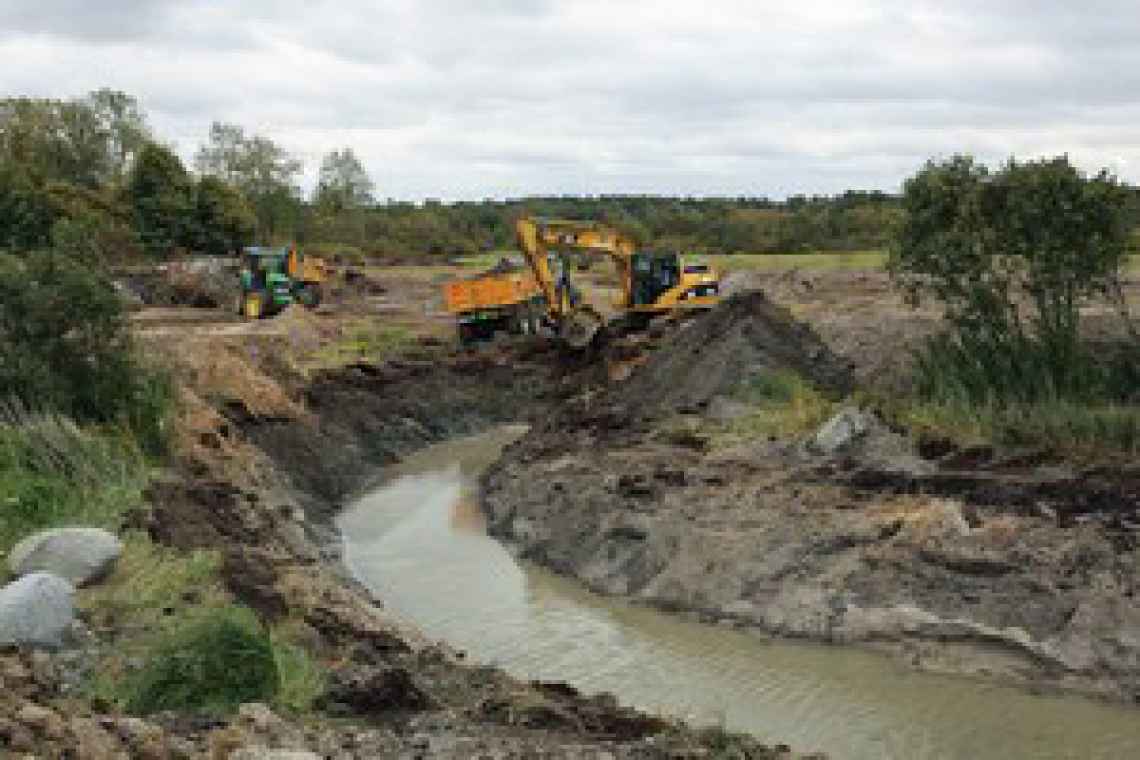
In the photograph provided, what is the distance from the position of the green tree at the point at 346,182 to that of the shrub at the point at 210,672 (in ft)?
262

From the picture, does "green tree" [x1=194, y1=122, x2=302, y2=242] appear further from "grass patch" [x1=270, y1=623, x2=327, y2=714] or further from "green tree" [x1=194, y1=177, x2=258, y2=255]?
"grass patch" [x1=270, y1=623, x2=327, y2=714]

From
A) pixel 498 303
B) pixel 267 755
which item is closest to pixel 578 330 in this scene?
pixel 498 303

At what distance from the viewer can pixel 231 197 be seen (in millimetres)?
56188

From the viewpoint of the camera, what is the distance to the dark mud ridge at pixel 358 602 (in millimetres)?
8578

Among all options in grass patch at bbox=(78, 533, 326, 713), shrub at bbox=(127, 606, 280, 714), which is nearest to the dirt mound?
grass patch at bbox=(78, 533, 326, 713)

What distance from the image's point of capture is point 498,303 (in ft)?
105

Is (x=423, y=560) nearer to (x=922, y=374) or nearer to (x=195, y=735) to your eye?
(x=922, y=374)

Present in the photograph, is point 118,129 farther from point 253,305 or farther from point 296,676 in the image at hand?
point 296,676

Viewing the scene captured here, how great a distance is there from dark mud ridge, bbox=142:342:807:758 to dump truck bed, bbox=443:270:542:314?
473cm

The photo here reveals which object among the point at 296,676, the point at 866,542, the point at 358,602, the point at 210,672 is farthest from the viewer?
the point at 866,542

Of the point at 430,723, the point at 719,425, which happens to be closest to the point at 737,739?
the point at 430,723

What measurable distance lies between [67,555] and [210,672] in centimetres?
348

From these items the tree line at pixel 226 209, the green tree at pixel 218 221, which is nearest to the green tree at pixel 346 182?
the tree line at pixel 226 209

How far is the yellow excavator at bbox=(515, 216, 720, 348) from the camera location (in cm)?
2945
